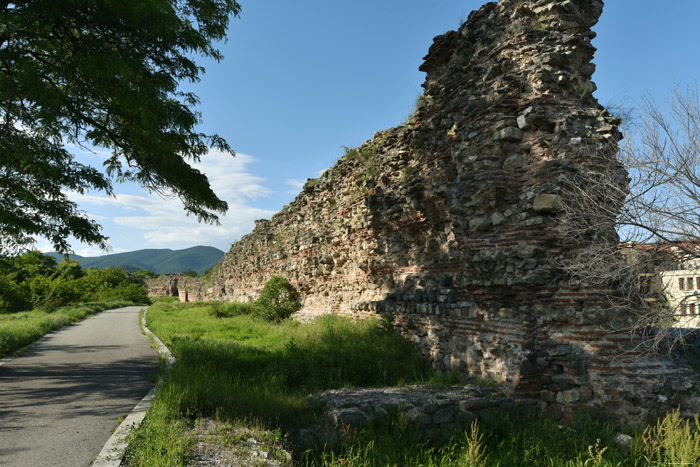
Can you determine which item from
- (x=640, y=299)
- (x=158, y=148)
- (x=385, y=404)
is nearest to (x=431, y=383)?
(x=385, y=404)

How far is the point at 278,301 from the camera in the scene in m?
16.1

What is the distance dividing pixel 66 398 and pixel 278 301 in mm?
10055

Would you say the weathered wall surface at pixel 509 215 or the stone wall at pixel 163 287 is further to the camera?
the stone wall at pixel 163 287

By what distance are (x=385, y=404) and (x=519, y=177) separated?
4.24m

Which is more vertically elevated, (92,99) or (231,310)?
(92,99)

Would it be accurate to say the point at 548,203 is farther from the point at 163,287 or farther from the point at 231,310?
the point at 163,287

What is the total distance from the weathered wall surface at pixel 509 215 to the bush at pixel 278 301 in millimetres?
6154

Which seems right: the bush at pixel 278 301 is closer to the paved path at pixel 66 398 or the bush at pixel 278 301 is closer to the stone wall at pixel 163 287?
the paved path at pixel 66 398

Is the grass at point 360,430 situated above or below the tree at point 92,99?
below

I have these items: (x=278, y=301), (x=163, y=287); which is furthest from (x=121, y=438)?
(x=163, y=287)

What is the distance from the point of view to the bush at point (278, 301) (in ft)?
51.8

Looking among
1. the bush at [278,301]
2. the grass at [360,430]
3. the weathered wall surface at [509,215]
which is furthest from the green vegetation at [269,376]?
the bush at [278,301]

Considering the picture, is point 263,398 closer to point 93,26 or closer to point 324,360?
point 324,360

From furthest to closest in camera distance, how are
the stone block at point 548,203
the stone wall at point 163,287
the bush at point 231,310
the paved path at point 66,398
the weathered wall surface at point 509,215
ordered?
the stone wall at point 163,287 → the bush at point 231,310 → the stone block at point 548,203 → the weathered wall surface at point 509,215 → the paved path at point 66,398
